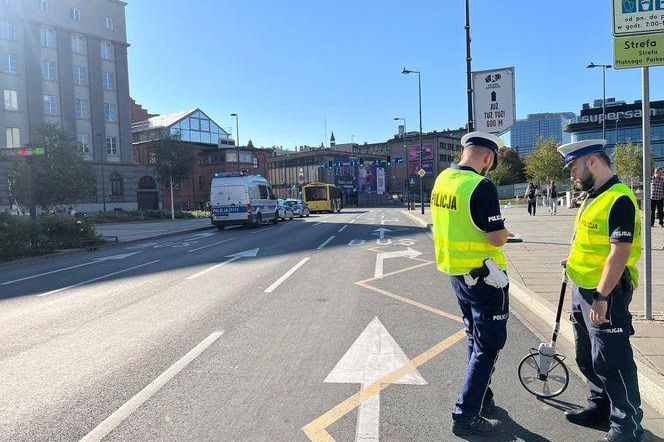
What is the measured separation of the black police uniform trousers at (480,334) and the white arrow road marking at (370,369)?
65cm

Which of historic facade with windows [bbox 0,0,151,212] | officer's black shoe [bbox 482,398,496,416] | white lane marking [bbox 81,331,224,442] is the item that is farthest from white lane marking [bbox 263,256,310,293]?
historic facade with windows [bbox 0,0,151,212]

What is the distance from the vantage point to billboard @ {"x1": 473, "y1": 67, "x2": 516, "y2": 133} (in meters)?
12.3

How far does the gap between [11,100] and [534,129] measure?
113 meters

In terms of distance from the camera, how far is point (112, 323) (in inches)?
286

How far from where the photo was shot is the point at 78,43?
54500mm

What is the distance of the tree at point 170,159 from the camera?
48188mm

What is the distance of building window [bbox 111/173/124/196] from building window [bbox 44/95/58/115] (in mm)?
8168

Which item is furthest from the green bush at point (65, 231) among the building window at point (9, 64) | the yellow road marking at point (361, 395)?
the building window at point (9, 64)

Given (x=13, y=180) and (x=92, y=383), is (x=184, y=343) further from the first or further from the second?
(x=13, y=180)

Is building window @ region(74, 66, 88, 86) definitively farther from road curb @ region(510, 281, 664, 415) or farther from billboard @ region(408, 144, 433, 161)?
road curb @ region(510, 281, 664, 415)

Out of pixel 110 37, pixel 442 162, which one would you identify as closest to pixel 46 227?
pixel 110 37

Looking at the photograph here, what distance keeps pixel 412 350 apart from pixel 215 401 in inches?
88.0

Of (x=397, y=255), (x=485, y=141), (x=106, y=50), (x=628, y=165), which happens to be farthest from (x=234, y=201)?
(x=628, y=165)

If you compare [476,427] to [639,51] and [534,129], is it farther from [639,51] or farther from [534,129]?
[534,129]
